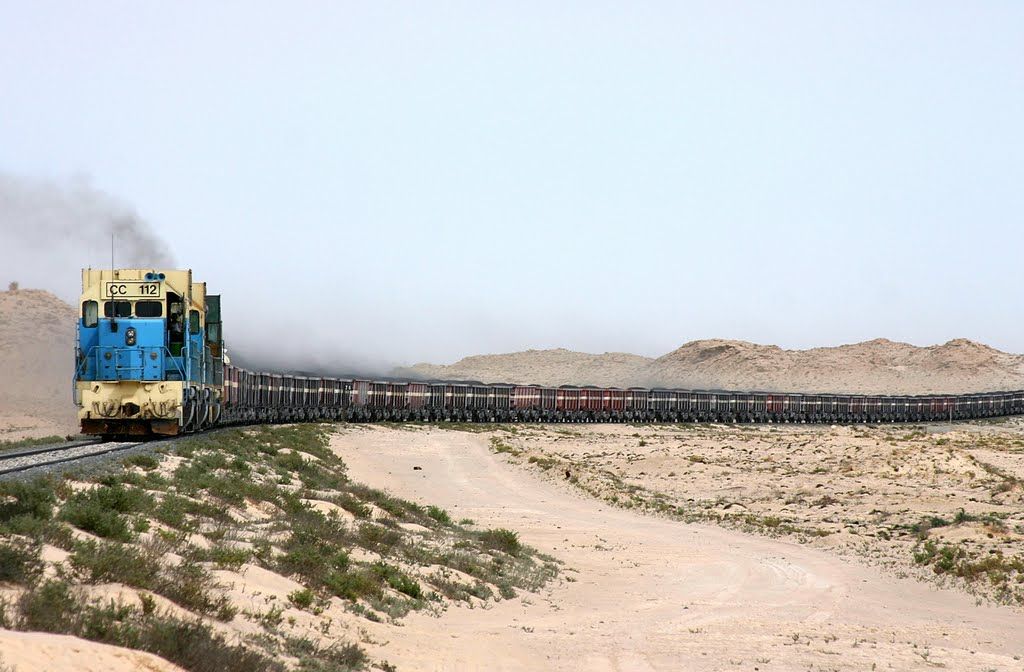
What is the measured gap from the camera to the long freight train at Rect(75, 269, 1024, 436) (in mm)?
28641

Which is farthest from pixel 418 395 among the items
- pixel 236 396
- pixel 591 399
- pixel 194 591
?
pixel 194 591

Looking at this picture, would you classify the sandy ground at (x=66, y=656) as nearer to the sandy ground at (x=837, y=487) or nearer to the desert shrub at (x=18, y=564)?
the desert shrub at (x=18, y=564)

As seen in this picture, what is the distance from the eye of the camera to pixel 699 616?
17.9 m

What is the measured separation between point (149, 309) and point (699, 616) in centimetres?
1856

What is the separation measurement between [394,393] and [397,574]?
57278mm

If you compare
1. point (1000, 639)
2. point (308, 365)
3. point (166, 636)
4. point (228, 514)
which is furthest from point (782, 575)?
point (308, 365)

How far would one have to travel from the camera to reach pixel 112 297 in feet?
96.2

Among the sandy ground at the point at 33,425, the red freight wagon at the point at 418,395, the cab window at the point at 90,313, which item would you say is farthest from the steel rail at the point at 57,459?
the red freight wagon at the point at 418,395

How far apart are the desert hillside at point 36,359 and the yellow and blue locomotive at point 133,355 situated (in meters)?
42.9

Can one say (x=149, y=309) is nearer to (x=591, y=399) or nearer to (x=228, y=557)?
(x=228, y=557)

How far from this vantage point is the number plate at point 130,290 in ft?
96.2

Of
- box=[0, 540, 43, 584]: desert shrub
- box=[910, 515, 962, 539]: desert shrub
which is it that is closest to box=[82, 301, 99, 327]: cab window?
box=[0, 540, 43, 584]: desert shrub

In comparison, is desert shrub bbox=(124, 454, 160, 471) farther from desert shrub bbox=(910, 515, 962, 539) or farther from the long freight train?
desert shrub bbox=(910, 515, 962, 539)

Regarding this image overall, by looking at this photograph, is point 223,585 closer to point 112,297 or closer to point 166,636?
point 166,636
